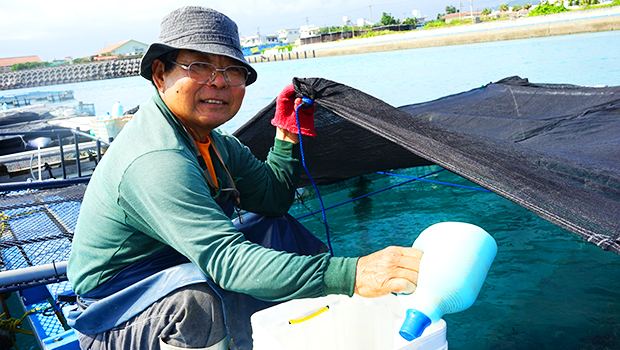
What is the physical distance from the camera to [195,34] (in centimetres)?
167

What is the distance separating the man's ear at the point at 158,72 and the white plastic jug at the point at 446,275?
1.14 m

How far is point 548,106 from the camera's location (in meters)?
4.43

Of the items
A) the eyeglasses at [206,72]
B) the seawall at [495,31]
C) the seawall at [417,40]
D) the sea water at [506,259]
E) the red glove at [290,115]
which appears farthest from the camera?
the seawall at [417,40]

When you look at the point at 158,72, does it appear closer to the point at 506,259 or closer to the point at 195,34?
the point at 195,34

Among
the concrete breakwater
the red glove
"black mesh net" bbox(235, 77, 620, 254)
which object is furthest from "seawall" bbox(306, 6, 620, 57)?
the red glove

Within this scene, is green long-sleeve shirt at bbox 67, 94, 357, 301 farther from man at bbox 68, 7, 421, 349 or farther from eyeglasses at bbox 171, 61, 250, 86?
eyeglasses at bbox 171, 61, 250, 86

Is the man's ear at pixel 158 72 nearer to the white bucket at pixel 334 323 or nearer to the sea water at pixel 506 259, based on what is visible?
the white bucket at pixel 334 323

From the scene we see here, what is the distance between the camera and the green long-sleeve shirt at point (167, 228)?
136cm

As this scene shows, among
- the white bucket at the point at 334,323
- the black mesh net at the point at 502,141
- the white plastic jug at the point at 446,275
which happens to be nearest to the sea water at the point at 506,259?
the black mesh net at the point at 502,141

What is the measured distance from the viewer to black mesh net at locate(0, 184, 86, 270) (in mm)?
2869

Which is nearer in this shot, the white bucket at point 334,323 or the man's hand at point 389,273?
the man's hand at point 389,273

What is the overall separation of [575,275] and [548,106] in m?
1.94

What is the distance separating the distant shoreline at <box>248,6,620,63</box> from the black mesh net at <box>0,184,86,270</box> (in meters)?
45.2

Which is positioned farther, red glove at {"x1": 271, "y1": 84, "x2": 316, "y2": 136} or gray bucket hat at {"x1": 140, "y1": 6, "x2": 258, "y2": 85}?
red glove at {"x1": 271, "y1": 84, "x2": 316, "y2": 136}
